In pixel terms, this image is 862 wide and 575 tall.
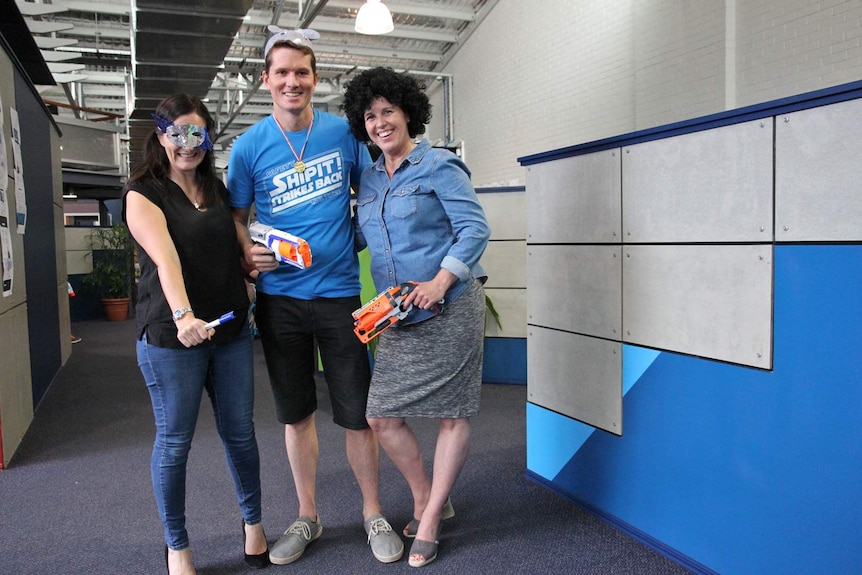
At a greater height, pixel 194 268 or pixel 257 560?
pixel 194 268

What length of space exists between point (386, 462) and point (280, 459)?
20.6 inches

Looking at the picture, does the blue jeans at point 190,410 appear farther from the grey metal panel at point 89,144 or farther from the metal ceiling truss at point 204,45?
the grey metal panel at point 89,144

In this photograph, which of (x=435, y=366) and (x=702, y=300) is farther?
(x=435, y=366)

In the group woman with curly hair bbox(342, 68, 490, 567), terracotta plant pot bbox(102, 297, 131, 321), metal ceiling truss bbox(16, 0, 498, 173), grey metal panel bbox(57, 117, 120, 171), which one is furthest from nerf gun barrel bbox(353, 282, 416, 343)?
terracotta plant pot bbox(102, 297, 131, 321)

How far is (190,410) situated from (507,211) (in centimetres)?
298

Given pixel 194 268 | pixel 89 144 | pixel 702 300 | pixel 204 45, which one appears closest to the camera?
pixel 194 268

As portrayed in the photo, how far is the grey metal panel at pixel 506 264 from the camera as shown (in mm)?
4387

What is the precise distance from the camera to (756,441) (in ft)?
5.38

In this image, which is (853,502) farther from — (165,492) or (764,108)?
(165,492)

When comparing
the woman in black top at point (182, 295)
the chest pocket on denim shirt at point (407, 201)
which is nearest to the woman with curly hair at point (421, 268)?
the chest pocket on denim shirt at point (407, 201)

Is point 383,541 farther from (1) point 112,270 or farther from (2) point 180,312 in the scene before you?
(1) point 112,270

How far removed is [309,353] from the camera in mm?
2014

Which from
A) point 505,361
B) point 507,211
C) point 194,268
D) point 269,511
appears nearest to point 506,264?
point 507,211

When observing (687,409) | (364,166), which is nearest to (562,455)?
(687,409)
